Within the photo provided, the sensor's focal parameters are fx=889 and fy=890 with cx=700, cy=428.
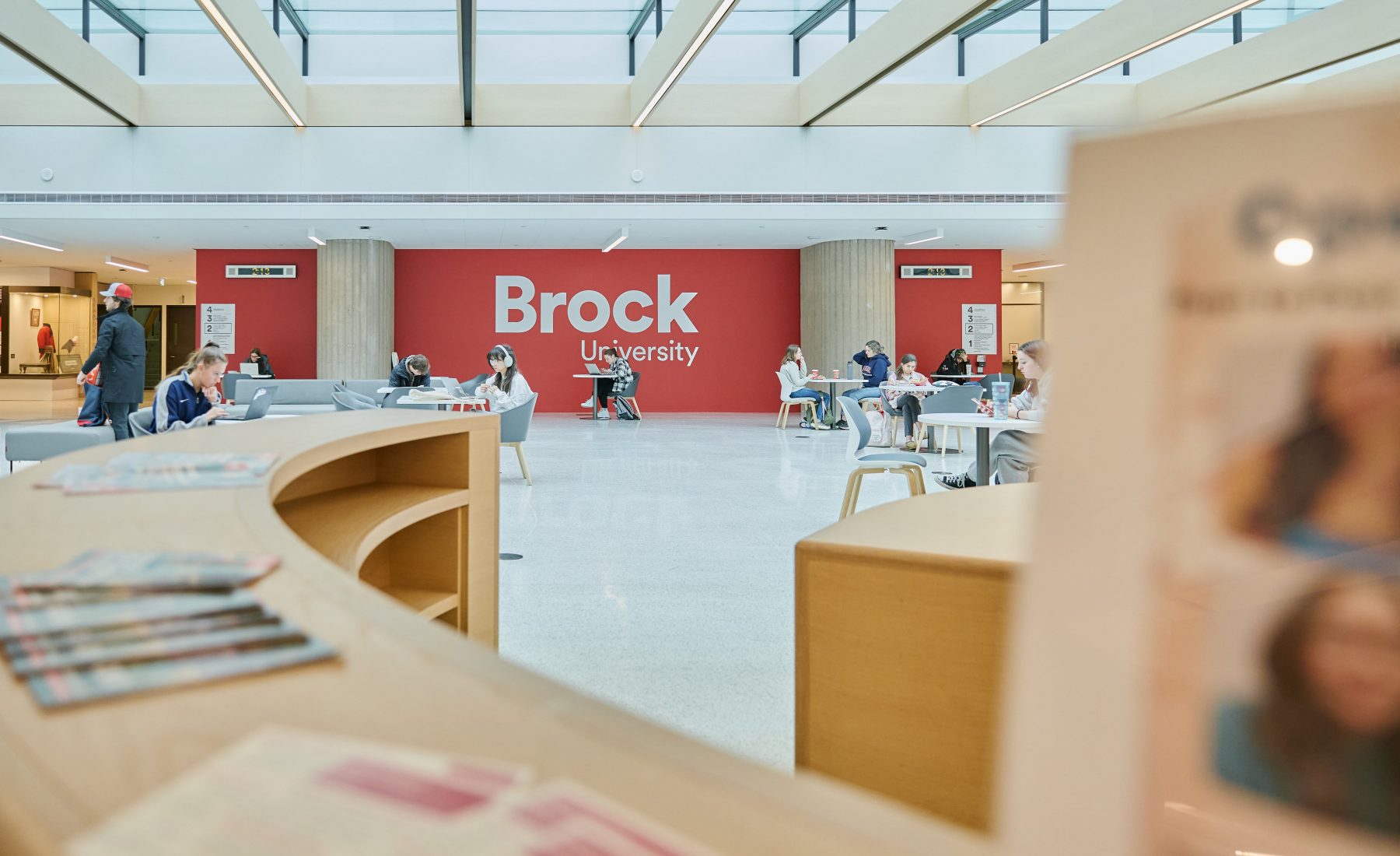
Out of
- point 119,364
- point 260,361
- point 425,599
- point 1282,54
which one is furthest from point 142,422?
point 1282,54

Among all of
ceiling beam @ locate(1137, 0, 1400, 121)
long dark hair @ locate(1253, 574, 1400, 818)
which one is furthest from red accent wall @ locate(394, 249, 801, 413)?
long dark hair @ locate(1253, 574, 1400, 818)

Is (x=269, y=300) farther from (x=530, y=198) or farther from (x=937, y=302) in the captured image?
(x=937, y=302)

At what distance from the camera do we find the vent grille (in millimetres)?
11828

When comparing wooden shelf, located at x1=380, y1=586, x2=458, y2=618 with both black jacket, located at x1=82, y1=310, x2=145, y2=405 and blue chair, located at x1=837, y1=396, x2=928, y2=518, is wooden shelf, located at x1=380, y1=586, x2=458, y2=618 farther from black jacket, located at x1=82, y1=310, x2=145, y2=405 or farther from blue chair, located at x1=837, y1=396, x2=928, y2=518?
black jacket, located at x1=82, y1=310, x2=145, y2=405

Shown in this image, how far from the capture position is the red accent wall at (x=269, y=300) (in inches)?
594

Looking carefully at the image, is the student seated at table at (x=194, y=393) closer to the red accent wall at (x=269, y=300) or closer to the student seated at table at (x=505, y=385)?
the student seated at table at (x=505, y=385)

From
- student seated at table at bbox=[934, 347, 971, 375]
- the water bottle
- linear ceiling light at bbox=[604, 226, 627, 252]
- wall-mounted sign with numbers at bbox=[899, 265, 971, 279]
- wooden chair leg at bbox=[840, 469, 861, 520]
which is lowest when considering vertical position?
wooden chair leg at bbox=[840, 469, 861, 520]

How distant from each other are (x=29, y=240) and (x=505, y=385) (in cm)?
1061

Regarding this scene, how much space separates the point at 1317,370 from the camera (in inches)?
17.2

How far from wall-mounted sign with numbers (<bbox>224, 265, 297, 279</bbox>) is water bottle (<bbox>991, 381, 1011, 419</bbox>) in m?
13.6

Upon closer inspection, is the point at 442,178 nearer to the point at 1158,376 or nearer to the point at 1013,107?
the point at 1013,107

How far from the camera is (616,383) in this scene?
1328 cm

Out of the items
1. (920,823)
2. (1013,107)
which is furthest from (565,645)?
(1013,107)

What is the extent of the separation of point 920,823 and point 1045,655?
152mm
